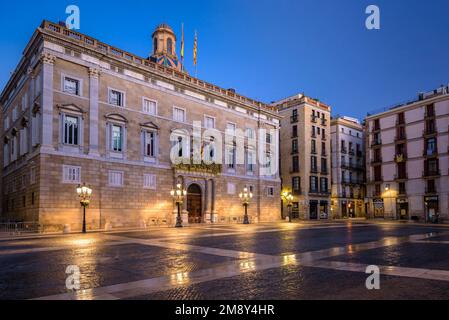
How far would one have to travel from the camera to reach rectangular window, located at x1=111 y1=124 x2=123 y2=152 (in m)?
33.4

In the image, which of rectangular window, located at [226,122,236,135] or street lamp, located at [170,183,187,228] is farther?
rectangular window, located at [226,122,236,135]

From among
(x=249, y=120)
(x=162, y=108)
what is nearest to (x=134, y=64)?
(x=162, y=108)

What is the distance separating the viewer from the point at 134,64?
116ft

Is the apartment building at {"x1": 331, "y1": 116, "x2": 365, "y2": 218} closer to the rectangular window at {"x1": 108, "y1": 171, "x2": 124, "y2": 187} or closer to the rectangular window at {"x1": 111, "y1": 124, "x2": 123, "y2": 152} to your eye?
the rectangular window at {"x1": 108, "y1": 171, "x2": 124, "y2": 187}

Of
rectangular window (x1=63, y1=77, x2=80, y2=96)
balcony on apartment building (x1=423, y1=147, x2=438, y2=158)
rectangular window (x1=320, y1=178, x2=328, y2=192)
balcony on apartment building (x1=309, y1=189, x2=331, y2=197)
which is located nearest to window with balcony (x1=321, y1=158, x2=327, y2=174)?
rectangular window (x1=320, y1=178, x2=328, y2=192)

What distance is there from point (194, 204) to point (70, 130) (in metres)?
15.9

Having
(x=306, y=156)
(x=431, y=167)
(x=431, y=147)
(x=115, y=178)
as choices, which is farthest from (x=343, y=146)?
(x=115, y=178)

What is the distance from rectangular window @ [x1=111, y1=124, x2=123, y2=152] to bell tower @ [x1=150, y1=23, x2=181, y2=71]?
37.3m

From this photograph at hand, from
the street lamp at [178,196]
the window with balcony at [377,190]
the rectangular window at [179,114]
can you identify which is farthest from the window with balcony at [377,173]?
the street lamp at [178,196]

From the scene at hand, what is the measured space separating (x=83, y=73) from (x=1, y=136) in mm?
21366

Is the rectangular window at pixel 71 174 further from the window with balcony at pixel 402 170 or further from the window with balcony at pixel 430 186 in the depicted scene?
the window with balcony at pixel 402 170

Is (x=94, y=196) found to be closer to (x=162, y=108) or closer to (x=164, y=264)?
(x=162, y=108)

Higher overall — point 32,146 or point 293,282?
A: point 32,146

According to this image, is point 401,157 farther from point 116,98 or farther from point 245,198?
point 116,98
